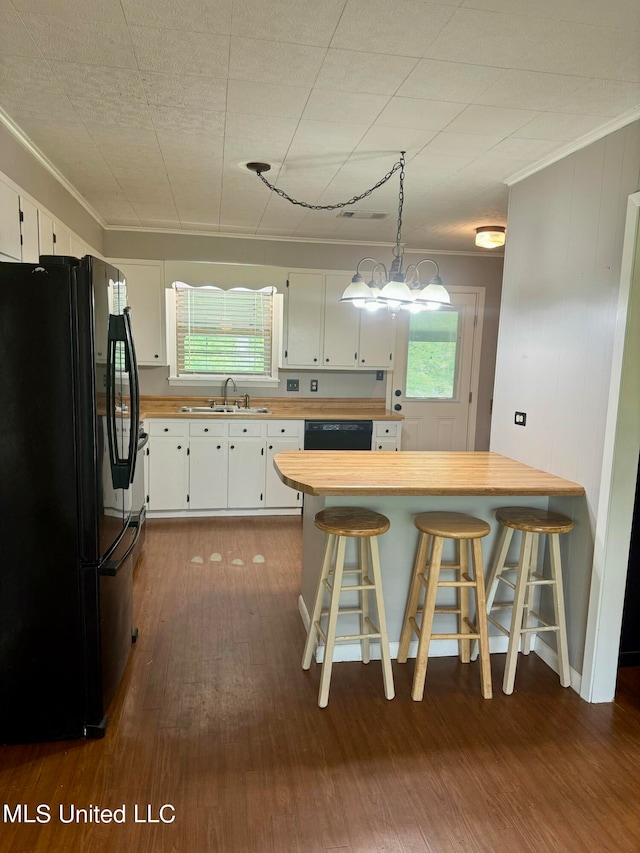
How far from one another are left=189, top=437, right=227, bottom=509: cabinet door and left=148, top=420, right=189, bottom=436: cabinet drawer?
0.11m

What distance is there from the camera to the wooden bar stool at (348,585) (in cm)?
238

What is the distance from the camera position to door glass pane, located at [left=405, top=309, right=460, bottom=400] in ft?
17.9

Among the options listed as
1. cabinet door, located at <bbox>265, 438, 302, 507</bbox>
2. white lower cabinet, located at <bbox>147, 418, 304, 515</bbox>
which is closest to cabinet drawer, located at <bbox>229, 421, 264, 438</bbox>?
white lower cabinet, located at <bbox>147, 418, 304, 515</bbox>

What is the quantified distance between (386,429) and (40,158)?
3.34 m

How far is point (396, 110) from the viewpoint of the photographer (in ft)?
7.61

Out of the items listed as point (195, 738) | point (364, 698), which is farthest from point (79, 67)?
point (364, 698)

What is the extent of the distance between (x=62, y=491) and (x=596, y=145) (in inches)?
105

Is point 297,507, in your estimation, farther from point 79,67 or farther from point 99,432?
point 79,67

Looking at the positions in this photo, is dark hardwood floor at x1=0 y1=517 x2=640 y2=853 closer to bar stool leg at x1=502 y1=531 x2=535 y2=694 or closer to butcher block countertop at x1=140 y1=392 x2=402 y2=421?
bar stool leg at x1=502 y1=531 x2=535 y2=694

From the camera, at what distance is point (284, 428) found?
16.3 feet

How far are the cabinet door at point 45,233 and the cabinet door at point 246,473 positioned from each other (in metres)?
2.20

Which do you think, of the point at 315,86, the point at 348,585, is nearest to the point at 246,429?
the point at 348,585

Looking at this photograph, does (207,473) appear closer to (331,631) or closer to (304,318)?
(304,318)

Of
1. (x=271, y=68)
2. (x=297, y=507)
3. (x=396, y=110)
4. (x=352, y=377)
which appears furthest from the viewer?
(x=352, y=377)
